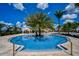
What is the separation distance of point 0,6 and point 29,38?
79cm

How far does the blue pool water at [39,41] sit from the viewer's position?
336 centimetres

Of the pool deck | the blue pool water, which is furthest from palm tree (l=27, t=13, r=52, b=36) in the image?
the pool deck

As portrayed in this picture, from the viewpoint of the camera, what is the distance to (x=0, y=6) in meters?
3.35

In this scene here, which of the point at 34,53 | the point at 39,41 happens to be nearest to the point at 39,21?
the point at 39,41

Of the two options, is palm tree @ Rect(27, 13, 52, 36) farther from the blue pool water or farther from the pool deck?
the pool deck

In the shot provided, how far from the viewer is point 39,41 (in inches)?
132

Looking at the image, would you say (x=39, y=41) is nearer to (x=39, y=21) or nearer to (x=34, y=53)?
(x=34, y=53)

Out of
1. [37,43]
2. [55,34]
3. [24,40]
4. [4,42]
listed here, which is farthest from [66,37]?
[4,42]

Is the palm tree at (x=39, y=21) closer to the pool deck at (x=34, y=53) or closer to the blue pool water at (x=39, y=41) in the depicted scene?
the blue pool water at (x=39, y=41)

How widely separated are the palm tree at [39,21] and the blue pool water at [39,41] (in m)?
0.14

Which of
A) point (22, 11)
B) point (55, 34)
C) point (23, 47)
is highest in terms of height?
point (22, 11)

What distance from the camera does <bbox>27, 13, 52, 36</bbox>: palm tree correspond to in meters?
3.38

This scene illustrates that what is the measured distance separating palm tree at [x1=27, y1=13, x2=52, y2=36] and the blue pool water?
0.47 ft

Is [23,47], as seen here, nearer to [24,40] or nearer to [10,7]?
[24,40]
